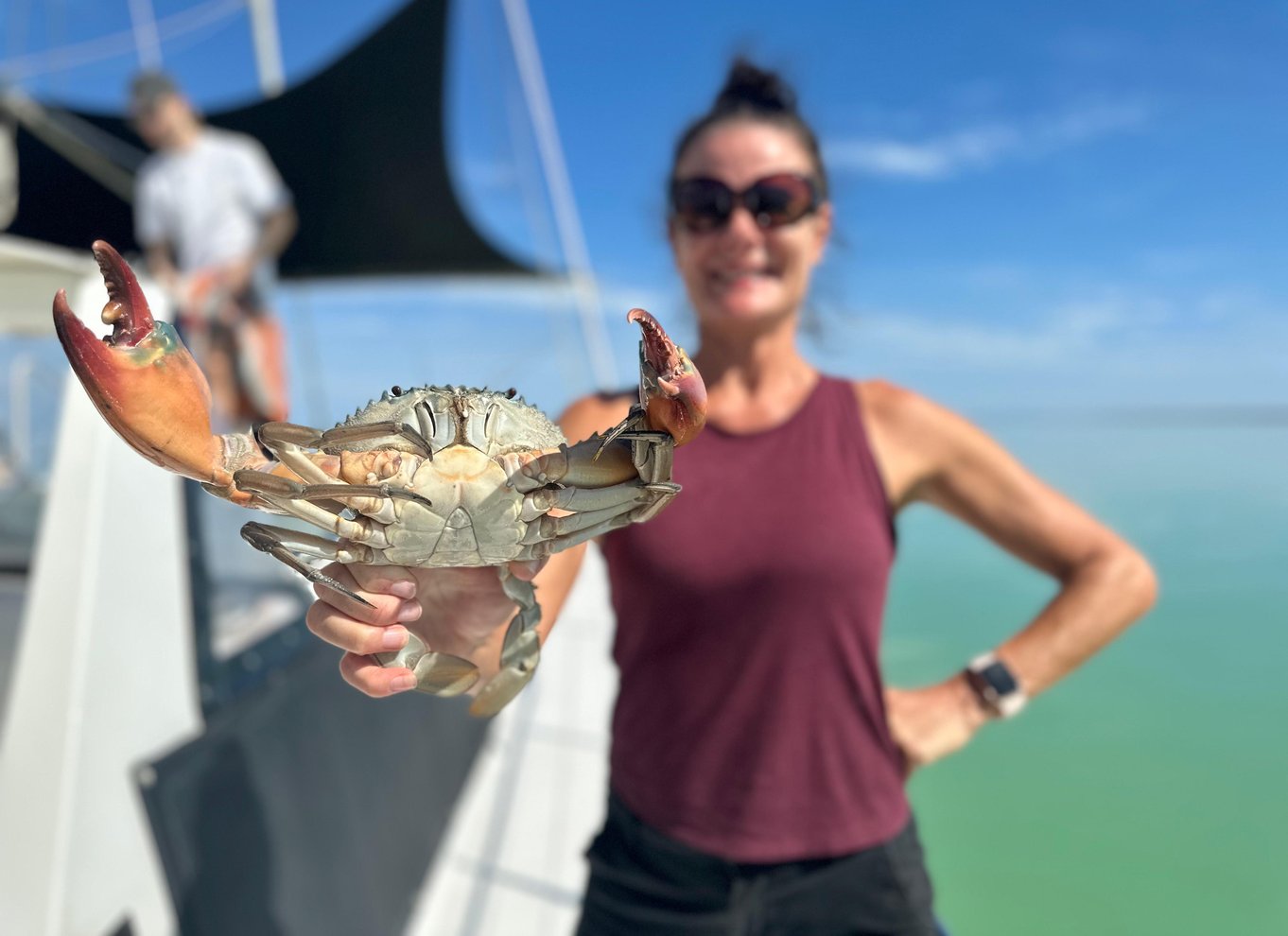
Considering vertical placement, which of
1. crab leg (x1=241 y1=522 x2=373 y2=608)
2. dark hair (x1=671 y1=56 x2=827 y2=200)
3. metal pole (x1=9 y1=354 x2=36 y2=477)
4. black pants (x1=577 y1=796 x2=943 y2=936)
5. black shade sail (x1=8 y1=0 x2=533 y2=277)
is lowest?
black pants (x1=577 y1=796 x2=943 y2=936)

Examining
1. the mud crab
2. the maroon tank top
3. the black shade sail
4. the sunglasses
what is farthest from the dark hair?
the black shade sail

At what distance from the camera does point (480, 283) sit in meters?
9.40

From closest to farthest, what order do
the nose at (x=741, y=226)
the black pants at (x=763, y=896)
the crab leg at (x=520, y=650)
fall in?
the crab leg at (x=520, y=650) → the black pants at (x=763, y=896) → the nose at (x=741, y=226)

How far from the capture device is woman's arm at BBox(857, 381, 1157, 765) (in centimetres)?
195

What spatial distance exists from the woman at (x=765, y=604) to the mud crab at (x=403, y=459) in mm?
494

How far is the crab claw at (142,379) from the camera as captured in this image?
99cm

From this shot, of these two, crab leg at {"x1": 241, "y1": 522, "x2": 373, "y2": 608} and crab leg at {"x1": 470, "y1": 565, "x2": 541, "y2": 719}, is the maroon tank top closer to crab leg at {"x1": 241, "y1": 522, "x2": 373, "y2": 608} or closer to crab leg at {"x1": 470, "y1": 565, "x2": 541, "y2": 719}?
crab leg at {"x1": 470, "y1": 565, "x2": 541, "y2": 719}

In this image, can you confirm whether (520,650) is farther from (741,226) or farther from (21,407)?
(21,407)

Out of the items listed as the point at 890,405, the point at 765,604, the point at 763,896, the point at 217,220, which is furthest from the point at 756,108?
the point at 217,220

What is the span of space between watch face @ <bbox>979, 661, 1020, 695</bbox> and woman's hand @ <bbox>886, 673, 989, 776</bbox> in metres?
0.06

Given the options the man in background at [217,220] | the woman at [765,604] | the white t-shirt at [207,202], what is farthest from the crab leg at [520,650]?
the white t-shirt at [207,202]

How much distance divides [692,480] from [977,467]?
Result: 0.72 m

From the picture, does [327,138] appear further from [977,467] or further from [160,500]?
[977,467]

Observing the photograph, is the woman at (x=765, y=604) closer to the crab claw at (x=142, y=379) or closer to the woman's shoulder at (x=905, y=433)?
the woman's shoulder at (x=905, y=433)
